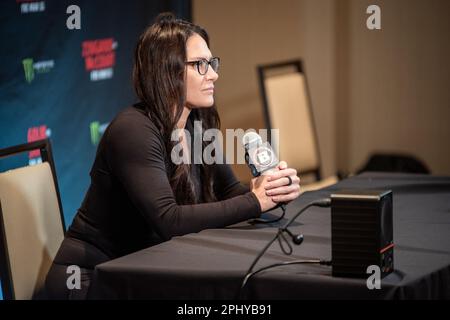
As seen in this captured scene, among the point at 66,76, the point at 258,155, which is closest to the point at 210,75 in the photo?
the point at 258,155

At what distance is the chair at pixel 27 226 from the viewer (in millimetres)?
2508

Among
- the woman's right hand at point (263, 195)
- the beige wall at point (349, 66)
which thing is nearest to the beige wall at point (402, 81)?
the beige wall at point (349, 66)

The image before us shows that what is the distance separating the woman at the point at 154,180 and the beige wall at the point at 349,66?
2.80 meters

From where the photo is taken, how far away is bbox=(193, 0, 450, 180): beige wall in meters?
5.48

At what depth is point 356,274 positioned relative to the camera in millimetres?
1849

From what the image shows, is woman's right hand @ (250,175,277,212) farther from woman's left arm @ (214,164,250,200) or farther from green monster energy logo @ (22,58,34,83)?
green monster energy logo @ (22,58,34,83)

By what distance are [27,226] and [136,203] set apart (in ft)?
1.50

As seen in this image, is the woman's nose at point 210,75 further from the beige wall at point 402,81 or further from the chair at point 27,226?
the beige wall at point 402,81

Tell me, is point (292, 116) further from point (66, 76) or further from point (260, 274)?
point (260, 274)

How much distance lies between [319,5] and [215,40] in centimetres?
79

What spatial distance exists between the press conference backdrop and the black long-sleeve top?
1134 millimetres

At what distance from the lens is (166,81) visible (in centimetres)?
258

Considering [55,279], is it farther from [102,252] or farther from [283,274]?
[283,274]
